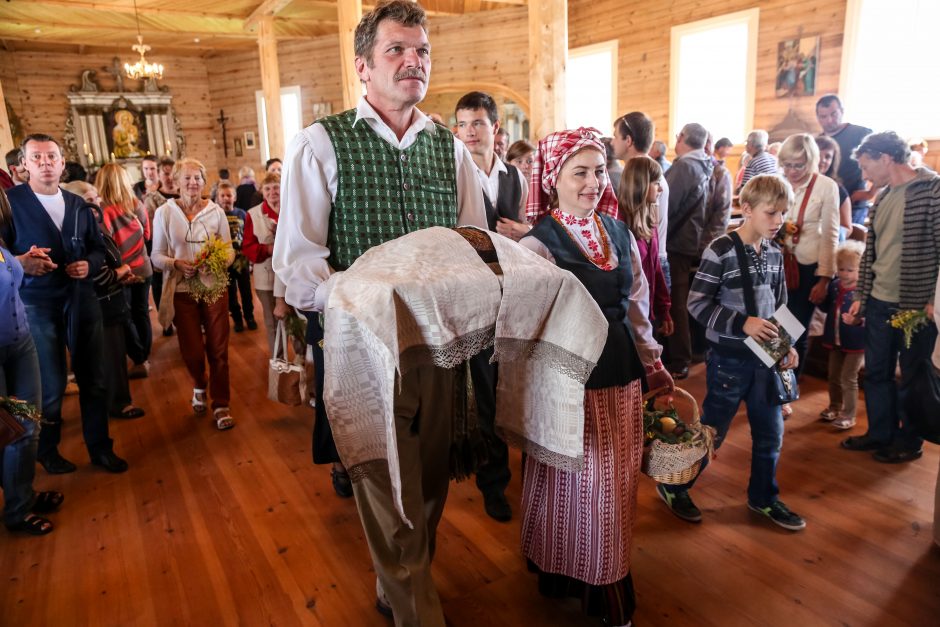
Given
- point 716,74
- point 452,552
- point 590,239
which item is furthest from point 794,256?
point 716,74

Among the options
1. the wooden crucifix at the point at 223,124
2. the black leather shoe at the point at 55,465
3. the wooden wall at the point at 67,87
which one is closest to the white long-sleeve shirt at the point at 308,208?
the black leather shoe at the point at 55,465

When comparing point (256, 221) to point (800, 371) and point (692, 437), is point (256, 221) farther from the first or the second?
point (800, 371)

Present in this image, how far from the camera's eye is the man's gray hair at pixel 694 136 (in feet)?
15.2

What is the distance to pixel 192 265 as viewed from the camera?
398 centimetres

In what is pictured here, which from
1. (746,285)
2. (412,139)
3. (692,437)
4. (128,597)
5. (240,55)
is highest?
(240,55)

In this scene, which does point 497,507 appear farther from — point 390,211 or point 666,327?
point 390,211

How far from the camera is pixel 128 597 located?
245 cm

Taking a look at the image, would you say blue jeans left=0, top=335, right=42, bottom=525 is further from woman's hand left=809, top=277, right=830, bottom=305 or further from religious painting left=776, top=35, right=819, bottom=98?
religious painting left=776, top=35, right=819, bottom=98

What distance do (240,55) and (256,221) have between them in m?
12.0

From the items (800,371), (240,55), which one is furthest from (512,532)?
(240,55)

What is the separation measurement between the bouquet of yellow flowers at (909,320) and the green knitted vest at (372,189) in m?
2.49

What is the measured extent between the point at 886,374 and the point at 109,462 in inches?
176

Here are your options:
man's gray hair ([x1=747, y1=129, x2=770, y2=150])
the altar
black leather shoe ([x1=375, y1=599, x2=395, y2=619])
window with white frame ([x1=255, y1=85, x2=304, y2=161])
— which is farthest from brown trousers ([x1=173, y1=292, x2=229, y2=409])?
the altar

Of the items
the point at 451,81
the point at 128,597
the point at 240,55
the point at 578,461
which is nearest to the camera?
the point at 578,461
